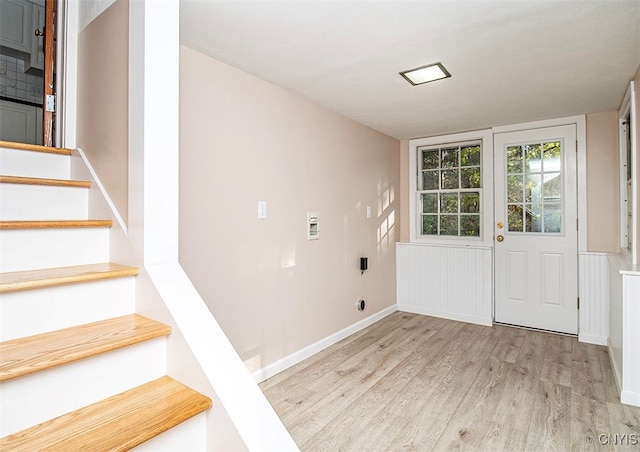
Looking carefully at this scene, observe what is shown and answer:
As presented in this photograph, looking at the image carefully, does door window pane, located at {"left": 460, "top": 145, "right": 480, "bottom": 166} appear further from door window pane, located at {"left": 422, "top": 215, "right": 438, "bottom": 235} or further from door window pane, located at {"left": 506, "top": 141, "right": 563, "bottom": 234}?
door window pane, located at {"left": 422, "top": 215, "right": 438, "bottom": 235}

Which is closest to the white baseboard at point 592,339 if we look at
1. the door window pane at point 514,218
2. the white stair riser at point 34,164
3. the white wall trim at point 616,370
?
the white wall trim at point 616,370

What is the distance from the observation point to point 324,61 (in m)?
2.41

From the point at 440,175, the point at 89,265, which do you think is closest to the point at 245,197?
the point at 89,265

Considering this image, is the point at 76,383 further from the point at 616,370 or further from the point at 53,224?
the point at 616,370

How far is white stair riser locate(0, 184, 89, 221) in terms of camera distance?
1.50 m

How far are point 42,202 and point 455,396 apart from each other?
2.71 metres

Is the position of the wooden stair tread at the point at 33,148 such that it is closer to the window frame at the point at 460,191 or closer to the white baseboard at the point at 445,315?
the window frame at the point at 460,191

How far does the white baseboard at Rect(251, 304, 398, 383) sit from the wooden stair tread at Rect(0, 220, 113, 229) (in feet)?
5.31

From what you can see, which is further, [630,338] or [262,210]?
[262,210]

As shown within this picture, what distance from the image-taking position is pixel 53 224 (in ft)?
4.52

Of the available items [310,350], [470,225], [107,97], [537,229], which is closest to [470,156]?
[470,225]

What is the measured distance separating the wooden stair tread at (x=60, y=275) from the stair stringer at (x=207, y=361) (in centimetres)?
7

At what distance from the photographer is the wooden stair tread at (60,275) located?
1097 millimetres

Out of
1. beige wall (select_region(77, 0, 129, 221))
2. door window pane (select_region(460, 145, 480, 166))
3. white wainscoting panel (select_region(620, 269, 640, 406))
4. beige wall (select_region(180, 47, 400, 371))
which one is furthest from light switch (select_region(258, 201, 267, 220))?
door window pane (select_region(460, 145, 480, 166))
